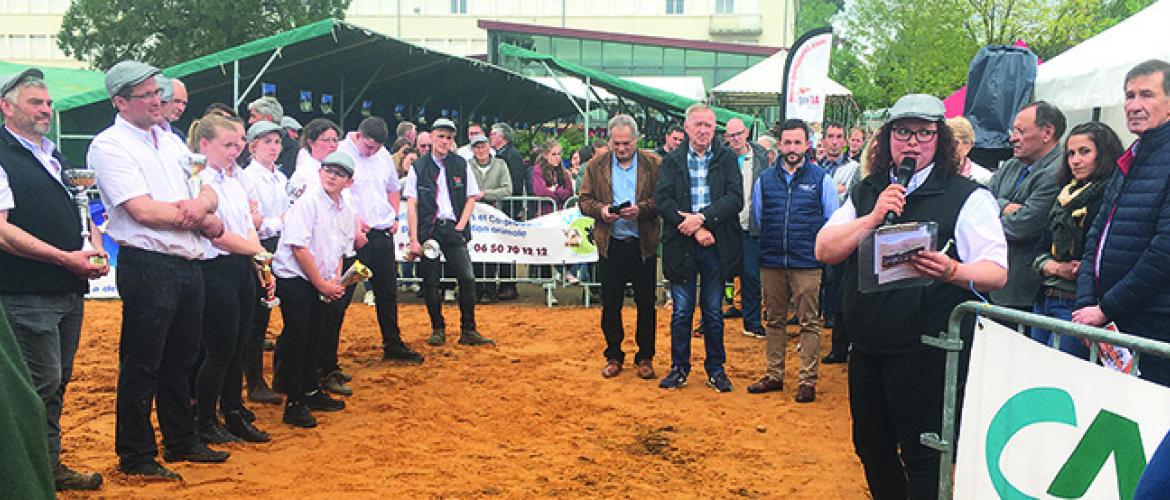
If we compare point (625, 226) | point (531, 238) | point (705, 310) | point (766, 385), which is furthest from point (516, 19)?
point (766, 385)

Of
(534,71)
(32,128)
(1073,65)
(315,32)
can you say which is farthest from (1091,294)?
(534,71)

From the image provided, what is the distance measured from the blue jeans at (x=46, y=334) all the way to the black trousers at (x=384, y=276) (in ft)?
10.8

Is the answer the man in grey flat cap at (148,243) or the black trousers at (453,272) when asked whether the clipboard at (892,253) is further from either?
the black trousers at (453,272)

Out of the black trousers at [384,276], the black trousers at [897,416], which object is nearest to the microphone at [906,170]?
the black trousers at [897,416]

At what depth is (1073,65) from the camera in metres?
7.79

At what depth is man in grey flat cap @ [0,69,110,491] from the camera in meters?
4.39

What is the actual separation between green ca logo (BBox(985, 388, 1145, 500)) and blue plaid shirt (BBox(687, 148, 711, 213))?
415cm

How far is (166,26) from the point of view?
130 feet

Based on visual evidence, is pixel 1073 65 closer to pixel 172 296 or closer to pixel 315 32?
pixel 172 296

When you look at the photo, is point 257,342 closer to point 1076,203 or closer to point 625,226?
point 625,226

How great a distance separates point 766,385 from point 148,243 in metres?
4.64

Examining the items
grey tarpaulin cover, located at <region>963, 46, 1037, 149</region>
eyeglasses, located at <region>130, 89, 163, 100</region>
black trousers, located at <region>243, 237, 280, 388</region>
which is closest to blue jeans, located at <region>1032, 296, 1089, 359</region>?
grey tarpaulin cover, located at <region>963, 46, 1037, 149</region>

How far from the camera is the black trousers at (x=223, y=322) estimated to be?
17.7 ft

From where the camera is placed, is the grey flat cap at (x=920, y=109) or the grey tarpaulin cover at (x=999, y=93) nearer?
the grey flat cap at (x=920, y=109)
